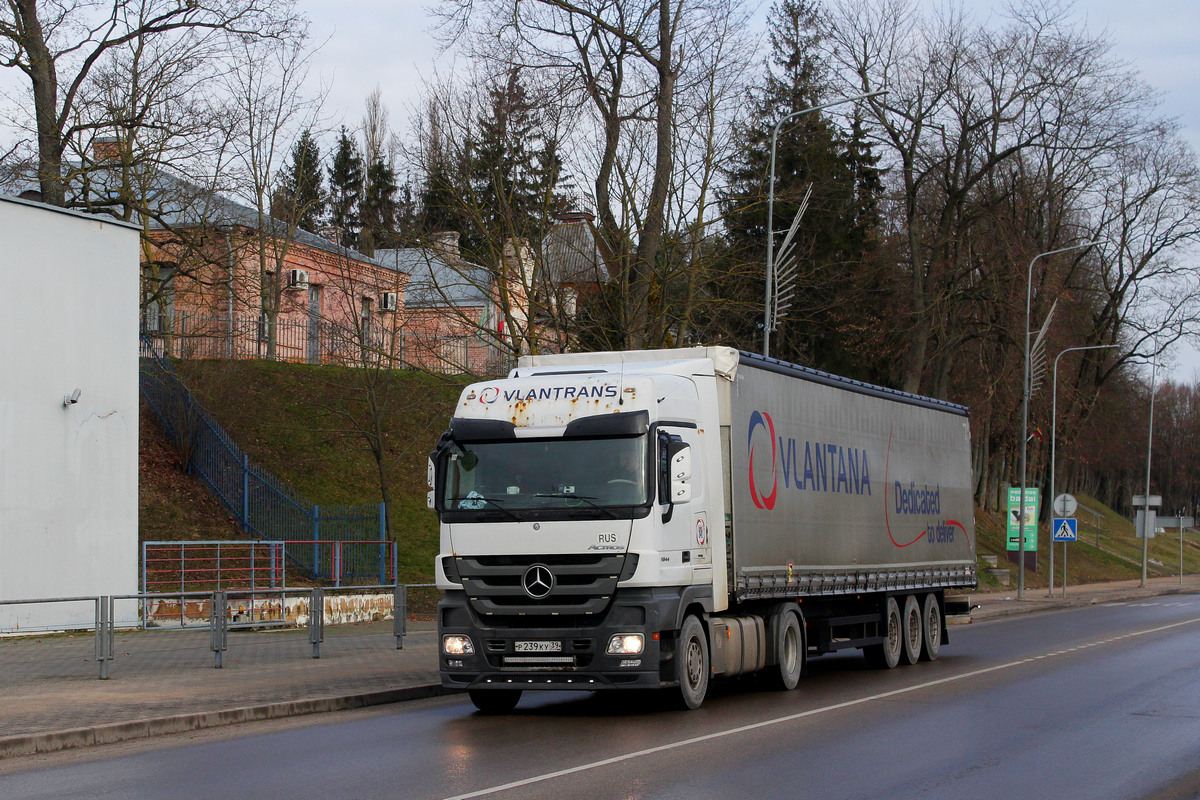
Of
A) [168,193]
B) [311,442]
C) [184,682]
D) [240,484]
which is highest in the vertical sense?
[168,193]

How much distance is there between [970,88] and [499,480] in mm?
31269

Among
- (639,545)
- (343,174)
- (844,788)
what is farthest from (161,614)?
(343,174)

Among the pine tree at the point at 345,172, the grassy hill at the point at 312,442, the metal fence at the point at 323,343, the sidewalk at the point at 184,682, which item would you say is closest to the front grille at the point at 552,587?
the sidewalk at the point at 184,682

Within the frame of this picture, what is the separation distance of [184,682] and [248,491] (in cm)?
→ 1468

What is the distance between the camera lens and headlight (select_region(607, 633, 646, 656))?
38.7ft

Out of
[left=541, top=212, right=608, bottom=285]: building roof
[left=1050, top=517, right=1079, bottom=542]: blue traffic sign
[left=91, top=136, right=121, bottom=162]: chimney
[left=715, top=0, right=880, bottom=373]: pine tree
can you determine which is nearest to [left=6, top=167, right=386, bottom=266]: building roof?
[left=91, top=136, right=121, bottom=162]: chimney

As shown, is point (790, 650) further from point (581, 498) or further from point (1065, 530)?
point (1065, 530)

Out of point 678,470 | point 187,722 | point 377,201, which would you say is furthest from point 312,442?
point 377,201

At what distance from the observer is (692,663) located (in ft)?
41.8

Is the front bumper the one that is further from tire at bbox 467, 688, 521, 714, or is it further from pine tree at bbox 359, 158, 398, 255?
pine tree at bbox 359, 158, 398, 255

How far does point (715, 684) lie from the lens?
16.1 m

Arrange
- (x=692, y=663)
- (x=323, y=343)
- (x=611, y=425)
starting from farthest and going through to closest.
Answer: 1. (x=323, y=343)
2. (x=692, y=663)
3. (x=611, y=425)

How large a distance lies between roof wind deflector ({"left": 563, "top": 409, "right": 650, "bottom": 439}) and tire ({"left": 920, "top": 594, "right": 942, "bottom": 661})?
8.97m

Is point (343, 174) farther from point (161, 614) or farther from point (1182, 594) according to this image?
point (161, 614)
